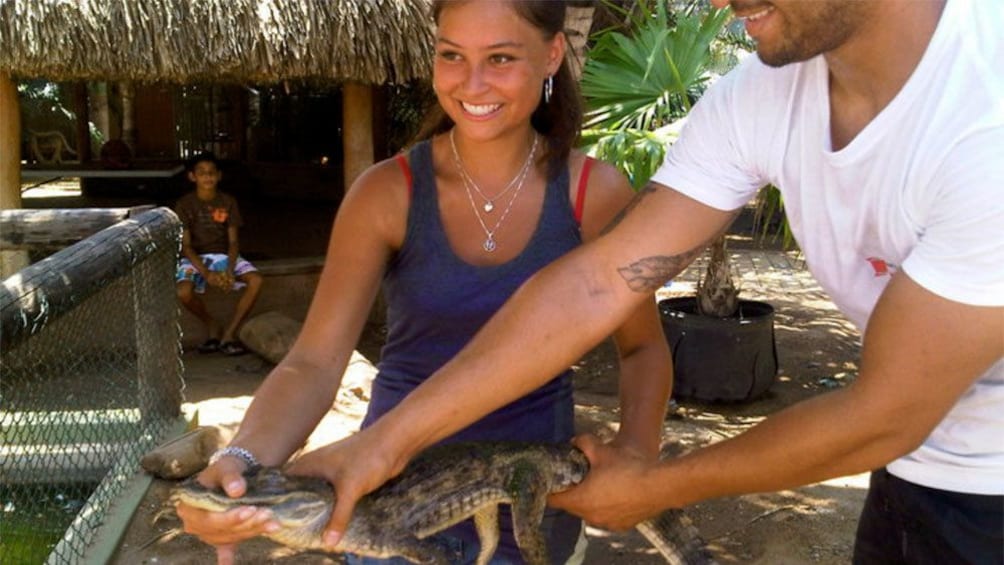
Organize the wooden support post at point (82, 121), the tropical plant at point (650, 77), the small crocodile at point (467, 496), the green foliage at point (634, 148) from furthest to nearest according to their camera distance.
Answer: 1. the wooden support post at point (82, 121)
2. the tropical plant at point (650, 77)
3. the green foliage at point (634, 148)
4. the small crocodile at point (467, 496)

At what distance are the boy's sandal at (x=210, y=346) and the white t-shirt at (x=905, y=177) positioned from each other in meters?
6.48

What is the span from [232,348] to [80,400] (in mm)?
1877

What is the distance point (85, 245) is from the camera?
3.69 m

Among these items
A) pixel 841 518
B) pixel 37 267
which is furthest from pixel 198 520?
pixel 841 518

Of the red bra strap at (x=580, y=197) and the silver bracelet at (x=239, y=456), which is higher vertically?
the red bra strap at (x=580, y=197)

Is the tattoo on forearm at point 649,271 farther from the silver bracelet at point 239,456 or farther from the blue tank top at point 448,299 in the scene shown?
the silver bracelet at point 239,456

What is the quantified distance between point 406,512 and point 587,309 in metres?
0.57

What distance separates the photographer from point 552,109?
224cm

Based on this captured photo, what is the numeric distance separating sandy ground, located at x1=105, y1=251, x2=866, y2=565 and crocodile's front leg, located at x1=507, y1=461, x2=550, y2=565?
845 millimetres

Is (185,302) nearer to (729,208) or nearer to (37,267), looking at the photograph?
(37,267)

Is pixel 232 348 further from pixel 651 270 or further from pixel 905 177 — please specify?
pixel 905 177

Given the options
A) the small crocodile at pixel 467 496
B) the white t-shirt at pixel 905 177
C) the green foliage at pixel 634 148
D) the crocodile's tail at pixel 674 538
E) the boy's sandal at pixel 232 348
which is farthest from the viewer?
the boy's sandal at pixel 232 348

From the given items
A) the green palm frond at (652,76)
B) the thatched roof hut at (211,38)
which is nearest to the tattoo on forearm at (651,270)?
the green palm frond at (652,76)

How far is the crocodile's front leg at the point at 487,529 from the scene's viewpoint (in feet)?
6.95
